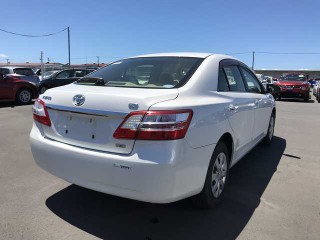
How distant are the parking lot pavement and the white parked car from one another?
33 cm

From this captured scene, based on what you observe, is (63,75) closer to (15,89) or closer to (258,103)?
(15,89)

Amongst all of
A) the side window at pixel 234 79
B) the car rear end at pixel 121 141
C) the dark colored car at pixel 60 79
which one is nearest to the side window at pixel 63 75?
the dark colored car at pixel 60 79

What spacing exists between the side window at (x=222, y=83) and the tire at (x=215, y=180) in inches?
24.9

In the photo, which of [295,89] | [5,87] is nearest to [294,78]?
[295,89]

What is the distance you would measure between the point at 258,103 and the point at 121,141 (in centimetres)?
289

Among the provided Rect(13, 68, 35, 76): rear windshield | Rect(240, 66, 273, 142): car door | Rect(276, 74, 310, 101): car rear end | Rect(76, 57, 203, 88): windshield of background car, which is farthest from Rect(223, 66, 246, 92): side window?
Rect(276, 74, 310, 101): car rear end

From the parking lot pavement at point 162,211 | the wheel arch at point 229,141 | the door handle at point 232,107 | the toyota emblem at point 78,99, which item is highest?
the toyota emblem at point 78,99

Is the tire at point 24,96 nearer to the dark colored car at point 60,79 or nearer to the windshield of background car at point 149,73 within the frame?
the dark colored car at point 60,79

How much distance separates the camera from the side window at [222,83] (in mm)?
3857

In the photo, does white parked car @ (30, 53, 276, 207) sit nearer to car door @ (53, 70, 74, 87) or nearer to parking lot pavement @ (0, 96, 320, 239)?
parking lot pavement @ (0, 96, 320, 239)

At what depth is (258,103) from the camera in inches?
203

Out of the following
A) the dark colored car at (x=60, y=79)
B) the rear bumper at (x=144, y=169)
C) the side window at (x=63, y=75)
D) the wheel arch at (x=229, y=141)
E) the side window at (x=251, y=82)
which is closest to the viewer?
the rear bumper at (x=144, y=169)

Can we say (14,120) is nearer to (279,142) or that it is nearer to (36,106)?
(36,106)

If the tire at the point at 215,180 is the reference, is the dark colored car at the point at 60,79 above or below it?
above
